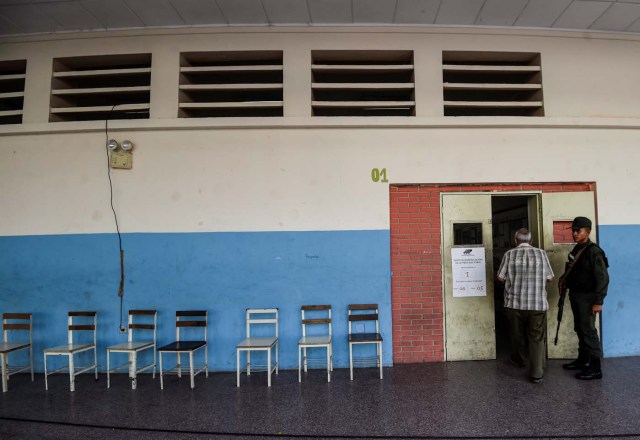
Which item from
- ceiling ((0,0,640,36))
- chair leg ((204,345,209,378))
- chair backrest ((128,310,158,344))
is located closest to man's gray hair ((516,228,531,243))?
ceiling ((0,0,640,36))

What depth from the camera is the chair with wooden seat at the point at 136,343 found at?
362 centimetres

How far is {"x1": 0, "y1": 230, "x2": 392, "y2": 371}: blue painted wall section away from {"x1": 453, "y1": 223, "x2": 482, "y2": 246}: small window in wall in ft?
2.97

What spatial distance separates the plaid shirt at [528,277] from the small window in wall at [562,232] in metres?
0.89

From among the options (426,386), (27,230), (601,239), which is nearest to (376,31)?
(601,239)

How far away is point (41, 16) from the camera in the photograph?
4199 mm

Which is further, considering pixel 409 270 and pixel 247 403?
pixel 409 270

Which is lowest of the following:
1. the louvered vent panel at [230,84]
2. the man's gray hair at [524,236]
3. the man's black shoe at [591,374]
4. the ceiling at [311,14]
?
the man's black shoe at [591,374]

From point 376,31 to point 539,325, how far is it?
3853 mm

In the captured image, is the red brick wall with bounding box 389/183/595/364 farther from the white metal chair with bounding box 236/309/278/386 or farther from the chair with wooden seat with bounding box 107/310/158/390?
the chair with wooden seat with bounding box 107/310/158/390

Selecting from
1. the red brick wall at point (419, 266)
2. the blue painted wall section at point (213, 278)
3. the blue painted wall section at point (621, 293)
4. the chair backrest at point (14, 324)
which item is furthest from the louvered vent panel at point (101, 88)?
the blue painted wall section at point (621, 293)

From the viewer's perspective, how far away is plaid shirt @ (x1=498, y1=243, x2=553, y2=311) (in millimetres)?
3598

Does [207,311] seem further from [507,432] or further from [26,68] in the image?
[26,68]

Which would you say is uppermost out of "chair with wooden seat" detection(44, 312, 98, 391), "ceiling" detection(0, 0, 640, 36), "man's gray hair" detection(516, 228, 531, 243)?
"ceiling" detection(0, 0, 640, 36)

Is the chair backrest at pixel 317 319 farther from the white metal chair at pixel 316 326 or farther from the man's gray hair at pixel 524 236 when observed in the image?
the man's gray hair at pixel 524 236
